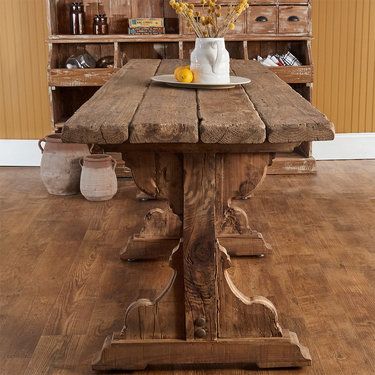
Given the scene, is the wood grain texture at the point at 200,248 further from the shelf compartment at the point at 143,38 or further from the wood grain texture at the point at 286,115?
the shelf compartment at the point at 143,38

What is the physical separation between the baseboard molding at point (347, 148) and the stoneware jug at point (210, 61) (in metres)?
2.74

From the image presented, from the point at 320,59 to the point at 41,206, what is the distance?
2.35 metres

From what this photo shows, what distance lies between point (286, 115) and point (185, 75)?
80 centimetres

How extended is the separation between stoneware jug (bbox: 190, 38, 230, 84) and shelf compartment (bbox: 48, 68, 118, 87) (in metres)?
2.11

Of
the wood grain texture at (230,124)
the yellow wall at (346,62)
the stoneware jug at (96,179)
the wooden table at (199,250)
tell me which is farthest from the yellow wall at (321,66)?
the wood grain texture at (230,124)

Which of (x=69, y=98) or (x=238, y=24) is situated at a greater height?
(x=238, y=24)

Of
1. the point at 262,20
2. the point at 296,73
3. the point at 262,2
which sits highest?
the point at 262,2

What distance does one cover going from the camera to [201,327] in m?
2.36

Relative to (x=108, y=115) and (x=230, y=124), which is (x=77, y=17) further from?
(x=230, y=124)

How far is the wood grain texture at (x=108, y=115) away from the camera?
2045 millimetres

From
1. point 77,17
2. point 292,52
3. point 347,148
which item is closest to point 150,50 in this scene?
point 77,17

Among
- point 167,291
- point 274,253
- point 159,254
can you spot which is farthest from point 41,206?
point 167,291

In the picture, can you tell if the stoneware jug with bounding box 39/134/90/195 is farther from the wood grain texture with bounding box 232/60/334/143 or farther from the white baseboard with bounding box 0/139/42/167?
the wood grain texture with bounding box 232/60/334/143

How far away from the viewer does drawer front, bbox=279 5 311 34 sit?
4945 millimetres
